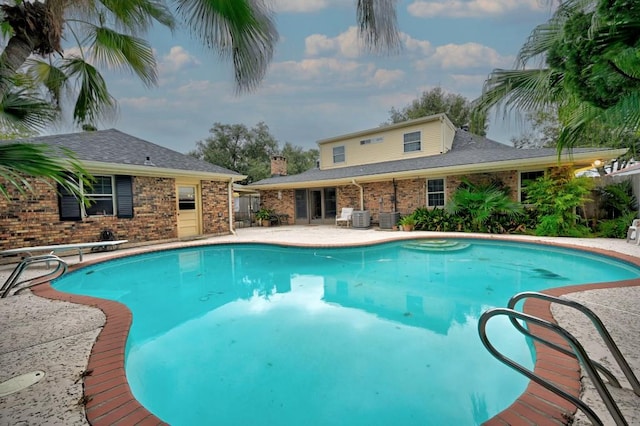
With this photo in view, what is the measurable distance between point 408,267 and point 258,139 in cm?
2758

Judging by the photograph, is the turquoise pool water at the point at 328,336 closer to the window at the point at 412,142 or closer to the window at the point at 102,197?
the window at the point at 102,197

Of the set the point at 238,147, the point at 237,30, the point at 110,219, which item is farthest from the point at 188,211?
the point at 238,147

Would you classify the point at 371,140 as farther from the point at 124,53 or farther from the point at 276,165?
the point at 124,53

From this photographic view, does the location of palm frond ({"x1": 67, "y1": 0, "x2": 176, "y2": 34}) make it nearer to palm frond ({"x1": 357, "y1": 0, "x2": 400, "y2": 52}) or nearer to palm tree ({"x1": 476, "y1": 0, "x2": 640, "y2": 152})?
palm frond ({"x1": 357, "y1": 0, "x2": 400, "y2": 52})

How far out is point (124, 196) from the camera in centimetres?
877

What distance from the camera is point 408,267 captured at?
6.42 meters

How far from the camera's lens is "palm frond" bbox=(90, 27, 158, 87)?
3.98 metres

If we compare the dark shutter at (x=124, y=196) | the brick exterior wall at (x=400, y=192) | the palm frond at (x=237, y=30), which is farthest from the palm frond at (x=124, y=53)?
the brick exterior wall at (x=400, y=192)

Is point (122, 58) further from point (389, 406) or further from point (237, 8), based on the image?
point (389, 406)

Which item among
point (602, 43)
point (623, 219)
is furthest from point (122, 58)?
point (623, 219)

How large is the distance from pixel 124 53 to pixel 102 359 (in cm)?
425

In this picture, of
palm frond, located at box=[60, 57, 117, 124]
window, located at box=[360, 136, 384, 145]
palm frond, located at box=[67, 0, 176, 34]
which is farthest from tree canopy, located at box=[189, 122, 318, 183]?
palm frond, located at box=[67, 0, 176, 34]

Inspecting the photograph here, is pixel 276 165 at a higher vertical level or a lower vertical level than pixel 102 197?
higher

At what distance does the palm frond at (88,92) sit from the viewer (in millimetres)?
4246
